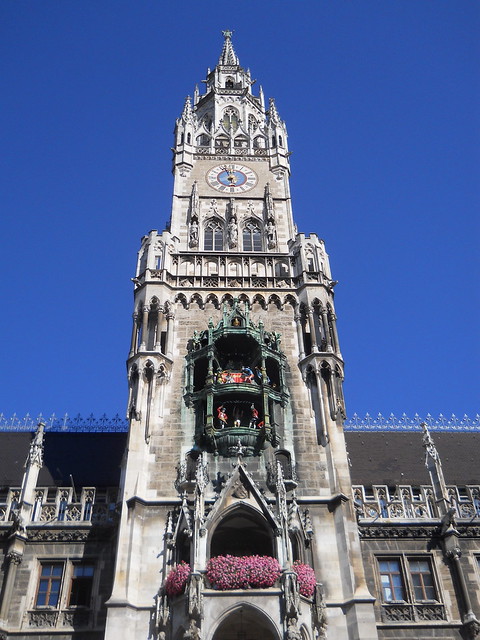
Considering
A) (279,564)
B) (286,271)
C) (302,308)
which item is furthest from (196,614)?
(286,271)

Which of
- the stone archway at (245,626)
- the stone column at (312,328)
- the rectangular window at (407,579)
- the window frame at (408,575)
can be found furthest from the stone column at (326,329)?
the stone archway at (245,626)

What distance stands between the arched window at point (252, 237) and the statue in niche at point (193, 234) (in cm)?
233

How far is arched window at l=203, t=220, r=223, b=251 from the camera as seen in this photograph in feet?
106

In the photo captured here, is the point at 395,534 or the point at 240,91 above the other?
the point at 240,91

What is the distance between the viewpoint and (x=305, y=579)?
66.7ft

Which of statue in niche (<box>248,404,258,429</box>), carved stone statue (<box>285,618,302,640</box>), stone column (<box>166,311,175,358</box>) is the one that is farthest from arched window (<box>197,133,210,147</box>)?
carved stone statue (<box>285,618,302,640</box>)

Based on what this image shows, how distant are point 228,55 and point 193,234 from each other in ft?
83.7

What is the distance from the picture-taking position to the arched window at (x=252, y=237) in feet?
107

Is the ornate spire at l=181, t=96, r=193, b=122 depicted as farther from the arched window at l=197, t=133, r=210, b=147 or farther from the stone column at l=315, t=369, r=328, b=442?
the stone column at l=315, t=369, r=328, b=442

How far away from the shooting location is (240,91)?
44.4m

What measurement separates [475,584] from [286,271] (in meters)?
14.6

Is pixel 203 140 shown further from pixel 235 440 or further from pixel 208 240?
pixel 235 440

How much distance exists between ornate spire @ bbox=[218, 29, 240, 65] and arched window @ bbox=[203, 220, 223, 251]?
21.6 metres

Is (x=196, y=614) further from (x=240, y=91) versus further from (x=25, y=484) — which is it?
(x=240, y=91)
